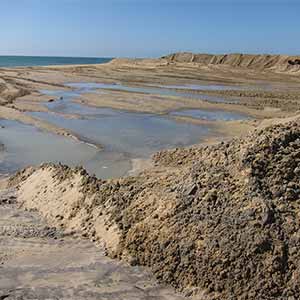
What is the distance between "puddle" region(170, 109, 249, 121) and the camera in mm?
24606

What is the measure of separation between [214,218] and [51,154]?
10209mm

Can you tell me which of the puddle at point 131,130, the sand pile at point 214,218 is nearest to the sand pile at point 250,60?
the puddle at point 131,130

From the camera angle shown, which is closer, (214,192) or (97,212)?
(214,192)

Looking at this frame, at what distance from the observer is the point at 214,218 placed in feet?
23.2

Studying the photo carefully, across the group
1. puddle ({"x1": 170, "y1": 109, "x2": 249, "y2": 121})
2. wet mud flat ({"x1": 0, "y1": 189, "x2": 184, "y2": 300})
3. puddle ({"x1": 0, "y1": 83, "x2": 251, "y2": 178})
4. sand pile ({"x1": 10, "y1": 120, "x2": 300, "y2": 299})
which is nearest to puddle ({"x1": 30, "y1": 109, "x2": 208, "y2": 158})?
puddle ({"x1": 0, "y1": 83, "x2": 251, "y2": 178})

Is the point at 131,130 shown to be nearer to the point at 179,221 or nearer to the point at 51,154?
the point at 51,154

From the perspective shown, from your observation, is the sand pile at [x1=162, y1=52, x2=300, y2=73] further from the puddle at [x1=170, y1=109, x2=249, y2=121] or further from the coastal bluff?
the puddle at [x1=170, y1=109, x2=249, y2=121]

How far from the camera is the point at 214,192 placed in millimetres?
7430

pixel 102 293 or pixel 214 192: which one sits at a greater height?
pixel 214 192

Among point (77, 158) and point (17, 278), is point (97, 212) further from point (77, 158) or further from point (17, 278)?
point (77, 158)

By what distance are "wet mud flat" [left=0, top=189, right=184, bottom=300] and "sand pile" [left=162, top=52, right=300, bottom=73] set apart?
5479cm

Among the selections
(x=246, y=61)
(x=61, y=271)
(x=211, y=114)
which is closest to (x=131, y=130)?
(x=211, y=114)

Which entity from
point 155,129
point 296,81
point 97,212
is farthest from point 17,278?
point 296,81

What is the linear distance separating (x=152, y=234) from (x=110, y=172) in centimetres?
680
